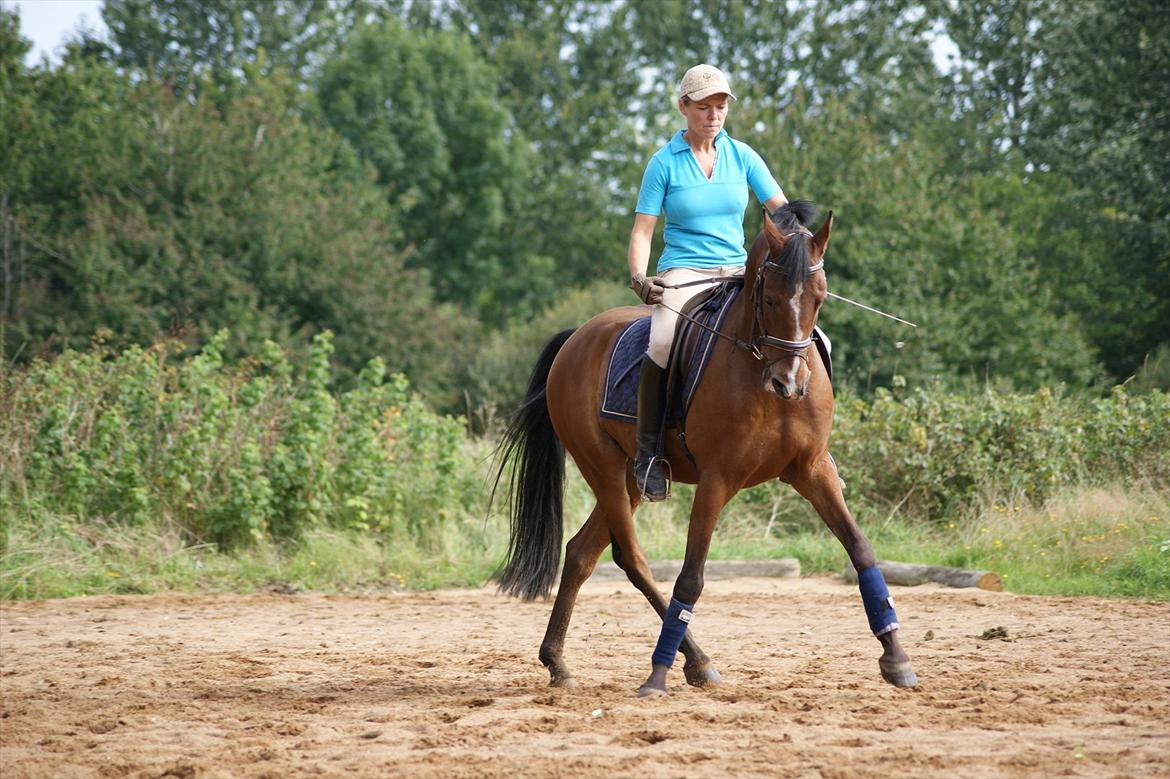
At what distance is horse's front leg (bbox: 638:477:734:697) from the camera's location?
20.3 ft

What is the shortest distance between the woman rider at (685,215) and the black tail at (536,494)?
4.13 feet

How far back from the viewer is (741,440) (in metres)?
6.09

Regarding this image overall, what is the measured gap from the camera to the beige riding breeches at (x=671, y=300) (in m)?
6.62

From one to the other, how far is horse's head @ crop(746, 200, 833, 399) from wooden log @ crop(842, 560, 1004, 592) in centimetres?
511

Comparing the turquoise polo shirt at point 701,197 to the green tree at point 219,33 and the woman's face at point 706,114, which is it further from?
the green tree at point 219,33

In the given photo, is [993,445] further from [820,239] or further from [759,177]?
[820,239]

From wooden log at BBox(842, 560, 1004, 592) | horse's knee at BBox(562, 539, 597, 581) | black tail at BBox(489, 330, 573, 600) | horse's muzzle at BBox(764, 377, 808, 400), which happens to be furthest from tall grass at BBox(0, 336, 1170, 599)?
horse's muzzle at BBox(764, 377, 808, 400)

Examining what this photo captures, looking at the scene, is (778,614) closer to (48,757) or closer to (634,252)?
(634,252)

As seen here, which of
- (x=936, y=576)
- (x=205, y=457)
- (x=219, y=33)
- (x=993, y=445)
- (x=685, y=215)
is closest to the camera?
(x=685, y=215)

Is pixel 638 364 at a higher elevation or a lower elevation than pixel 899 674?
higher

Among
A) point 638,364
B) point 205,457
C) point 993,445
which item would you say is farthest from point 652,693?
point 993,445

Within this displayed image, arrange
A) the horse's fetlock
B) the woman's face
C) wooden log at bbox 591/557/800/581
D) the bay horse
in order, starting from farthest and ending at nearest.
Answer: wooden log at bbox 591/557/800/581 → the horse's fetlock → the woman's face → the bay horse

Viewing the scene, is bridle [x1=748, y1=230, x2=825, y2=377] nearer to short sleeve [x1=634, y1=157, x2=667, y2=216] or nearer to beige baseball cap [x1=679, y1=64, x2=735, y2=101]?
short sleeve [x1=634, y1=157, x2=667, y2=216]

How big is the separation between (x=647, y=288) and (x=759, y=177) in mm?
999
